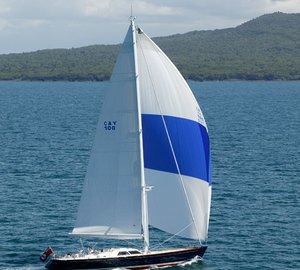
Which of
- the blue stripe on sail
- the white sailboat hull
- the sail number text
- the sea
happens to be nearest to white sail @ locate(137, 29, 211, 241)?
the blue stripe on sail

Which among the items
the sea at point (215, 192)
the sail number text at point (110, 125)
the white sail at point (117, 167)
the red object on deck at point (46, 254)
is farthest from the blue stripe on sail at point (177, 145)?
the red object on deck at point (46, 254)

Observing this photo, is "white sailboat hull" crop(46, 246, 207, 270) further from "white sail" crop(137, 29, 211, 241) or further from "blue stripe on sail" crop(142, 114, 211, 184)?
"blue stripe on sail" crop(142, 114, 211, 184)

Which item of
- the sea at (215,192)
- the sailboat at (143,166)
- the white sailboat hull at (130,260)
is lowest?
the sea at (215,192)

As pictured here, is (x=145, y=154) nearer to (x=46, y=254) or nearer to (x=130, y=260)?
(x=130, y=260)

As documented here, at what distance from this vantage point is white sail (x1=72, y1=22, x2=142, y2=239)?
45.2 m

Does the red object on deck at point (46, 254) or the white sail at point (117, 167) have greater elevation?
the white sail at point (117, 167)

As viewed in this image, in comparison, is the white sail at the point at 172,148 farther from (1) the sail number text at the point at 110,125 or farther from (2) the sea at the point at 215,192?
(2) the sea at the point at 215,192

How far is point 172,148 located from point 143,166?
6.05ft

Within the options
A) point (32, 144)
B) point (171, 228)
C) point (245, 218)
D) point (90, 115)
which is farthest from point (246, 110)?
point (171, 228)

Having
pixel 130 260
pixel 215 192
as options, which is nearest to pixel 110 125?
pixel 130 260

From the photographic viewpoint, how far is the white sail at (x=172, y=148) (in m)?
45.6

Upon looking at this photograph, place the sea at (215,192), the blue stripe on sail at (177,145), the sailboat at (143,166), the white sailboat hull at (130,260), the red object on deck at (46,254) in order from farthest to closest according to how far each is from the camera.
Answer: the sea at (215,192) → the blue stripe on sail at (177,145) → the red object on deck at (46,254) → the sailboat at (143,166) → the white sailboat hull at (130,260)

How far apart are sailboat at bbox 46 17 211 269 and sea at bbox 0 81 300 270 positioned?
302cm

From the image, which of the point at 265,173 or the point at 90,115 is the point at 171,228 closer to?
the point at 265,173
